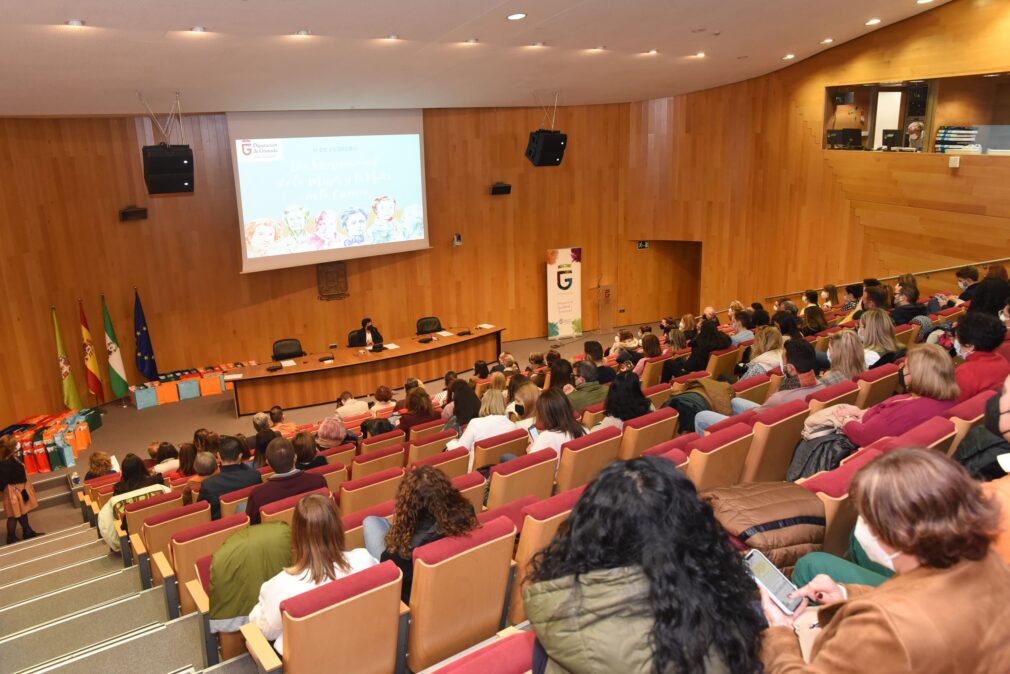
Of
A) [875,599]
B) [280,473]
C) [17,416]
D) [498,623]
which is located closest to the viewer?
[875,599]

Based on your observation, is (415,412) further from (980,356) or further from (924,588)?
(924,588)

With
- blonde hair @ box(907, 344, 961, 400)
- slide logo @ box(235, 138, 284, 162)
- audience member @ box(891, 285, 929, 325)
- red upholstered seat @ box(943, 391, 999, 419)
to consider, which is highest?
slide logo @ box(235, 138, 284, 162)

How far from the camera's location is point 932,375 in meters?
3.71

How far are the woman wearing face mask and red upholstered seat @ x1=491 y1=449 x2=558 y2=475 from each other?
2729 millimetres

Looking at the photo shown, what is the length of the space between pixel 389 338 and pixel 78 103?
602cm

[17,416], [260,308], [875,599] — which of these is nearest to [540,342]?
[260,308]

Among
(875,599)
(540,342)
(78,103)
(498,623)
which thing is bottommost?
(540,342)

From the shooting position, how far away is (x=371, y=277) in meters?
12.8

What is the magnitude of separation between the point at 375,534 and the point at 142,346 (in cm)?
862

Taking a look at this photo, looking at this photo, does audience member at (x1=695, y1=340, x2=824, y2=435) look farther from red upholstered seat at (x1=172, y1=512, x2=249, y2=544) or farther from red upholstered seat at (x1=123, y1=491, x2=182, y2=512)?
red upholstered seat at (x1=123, y1=491, x2=182, y2=512)

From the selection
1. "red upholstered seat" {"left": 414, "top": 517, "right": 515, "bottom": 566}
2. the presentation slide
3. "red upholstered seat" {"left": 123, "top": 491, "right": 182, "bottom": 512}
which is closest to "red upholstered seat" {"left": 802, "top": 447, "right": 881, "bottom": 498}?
"red upholstered seat" {"left": 414, "top": 517, "right": 515, "bottom": 566}

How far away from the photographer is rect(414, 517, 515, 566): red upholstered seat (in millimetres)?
2920

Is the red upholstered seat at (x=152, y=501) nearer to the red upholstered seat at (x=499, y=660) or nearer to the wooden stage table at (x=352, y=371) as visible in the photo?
the red upholstered seat at (x=499, y=660)

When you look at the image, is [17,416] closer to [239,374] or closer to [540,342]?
[239,374]
